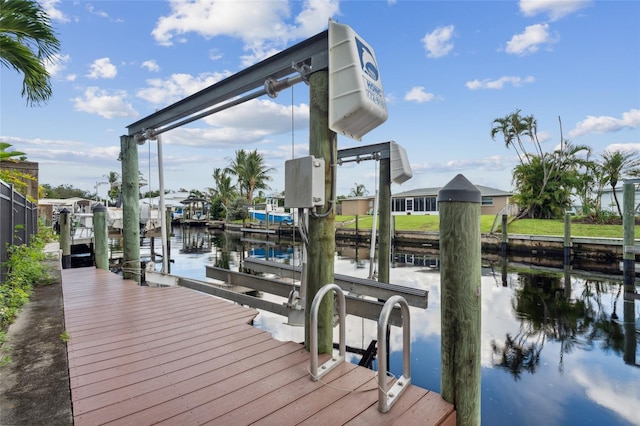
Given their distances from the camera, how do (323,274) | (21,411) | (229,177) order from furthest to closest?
(229,177) → (323,274) → (21,411)

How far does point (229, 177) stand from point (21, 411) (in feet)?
133

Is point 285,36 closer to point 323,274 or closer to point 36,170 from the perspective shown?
point 323,274

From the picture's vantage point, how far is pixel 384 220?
22.9 feet

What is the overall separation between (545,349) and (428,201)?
2845 cm

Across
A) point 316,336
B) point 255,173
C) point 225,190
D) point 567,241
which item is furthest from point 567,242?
point 225,190

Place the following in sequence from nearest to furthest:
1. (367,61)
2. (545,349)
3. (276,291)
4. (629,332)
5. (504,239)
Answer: (367,61) → (276,291) → (545,349) → (629,332) → (504,239)

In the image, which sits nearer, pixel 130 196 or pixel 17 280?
pixel 17 280

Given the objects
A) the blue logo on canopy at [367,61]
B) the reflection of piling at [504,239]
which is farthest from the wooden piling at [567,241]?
the blue logo on canopy at [367,61]

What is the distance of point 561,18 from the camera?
463 inches

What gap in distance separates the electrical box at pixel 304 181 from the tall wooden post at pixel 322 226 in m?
0.11

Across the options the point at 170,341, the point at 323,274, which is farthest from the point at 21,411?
the point at 323,274

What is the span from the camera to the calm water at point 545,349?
3.85 metres

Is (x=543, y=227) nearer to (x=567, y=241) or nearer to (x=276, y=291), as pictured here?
(x=567, y=241)

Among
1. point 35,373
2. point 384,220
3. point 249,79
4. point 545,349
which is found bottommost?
point 545,349
